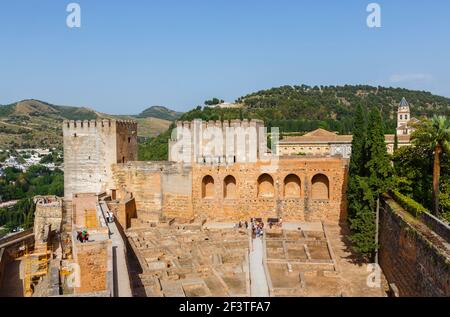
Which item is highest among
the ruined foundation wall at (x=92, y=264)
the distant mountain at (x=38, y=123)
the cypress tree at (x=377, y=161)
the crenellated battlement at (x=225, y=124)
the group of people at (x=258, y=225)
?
the distant mountain at (x=38, y=123)

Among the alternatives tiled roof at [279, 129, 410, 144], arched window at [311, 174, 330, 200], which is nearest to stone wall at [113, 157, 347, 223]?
arched window at [311, 174, 330, 200]

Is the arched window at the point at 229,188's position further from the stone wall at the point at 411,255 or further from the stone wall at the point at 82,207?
the stone wall at the point at 411,255

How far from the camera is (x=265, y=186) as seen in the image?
76.5 ft

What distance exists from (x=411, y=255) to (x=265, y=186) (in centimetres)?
1104

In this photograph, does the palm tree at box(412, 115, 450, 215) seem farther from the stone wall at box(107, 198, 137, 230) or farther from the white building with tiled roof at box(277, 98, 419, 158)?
the white building with tiled roof at box(277, 98, 419, 158)

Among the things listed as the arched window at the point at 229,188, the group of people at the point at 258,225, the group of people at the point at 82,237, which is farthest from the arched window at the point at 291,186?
the group of people at the point at 82,237

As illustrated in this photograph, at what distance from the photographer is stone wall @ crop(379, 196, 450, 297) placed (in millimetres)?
10547

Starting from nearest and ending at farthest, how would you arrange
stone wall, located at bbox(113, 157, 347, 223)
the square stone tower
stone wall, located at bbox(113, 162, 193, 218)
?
stone wall, located at bbox(113, 157, 347, 223) → stone wall, located at bbox(113, 162, 193, 218) → the square stone tower

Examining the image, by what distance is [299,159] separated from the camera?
2256cm

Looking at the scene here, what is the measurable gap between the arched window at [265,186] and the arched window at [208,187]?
256 cm

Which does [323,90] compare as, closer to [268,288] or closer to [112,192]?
[112,192]

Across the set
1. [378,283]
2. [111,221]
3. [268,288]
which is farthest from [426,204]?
[111,221]

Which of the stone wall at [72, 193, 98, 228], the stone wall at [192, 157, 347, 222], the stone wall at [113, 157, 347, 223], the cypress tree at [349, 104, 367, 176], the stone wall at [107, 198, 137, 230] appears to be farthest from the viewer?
the stone wall at [113, 157, 347, 223]

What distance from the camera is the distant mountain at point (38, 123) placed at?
11119cm
